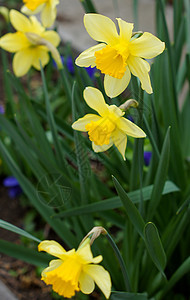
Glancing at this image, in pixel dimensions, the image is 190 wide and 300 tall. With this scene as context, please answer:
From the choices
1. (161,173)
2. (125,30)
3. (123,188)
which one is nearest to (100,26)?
(125,30)

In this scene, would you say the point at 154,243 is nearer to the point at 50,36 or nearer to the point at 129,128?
the point at 129,128

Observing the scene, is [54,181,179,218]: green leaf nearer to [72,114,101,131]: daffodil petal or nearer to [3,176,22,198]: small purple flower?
[72,114,101,131]: daffodil petal

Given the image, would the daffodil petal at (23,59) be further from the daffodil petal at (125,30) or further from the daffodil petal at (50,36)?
the daffodil petal at (125,30)

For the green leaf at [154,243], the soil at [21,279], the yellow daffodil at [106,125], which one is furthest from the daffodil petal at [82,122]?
the soil at [21,279]

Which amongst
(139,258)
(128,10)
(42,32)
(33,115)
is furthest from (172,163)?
(128,10)

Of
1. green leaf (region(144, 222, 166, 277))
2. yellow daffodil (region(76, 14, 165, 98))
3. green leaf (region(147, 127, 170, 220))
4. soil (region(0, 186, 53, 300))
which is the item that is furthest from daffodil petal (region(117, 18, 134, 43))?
soil (region(0, 186, 53, 300))
